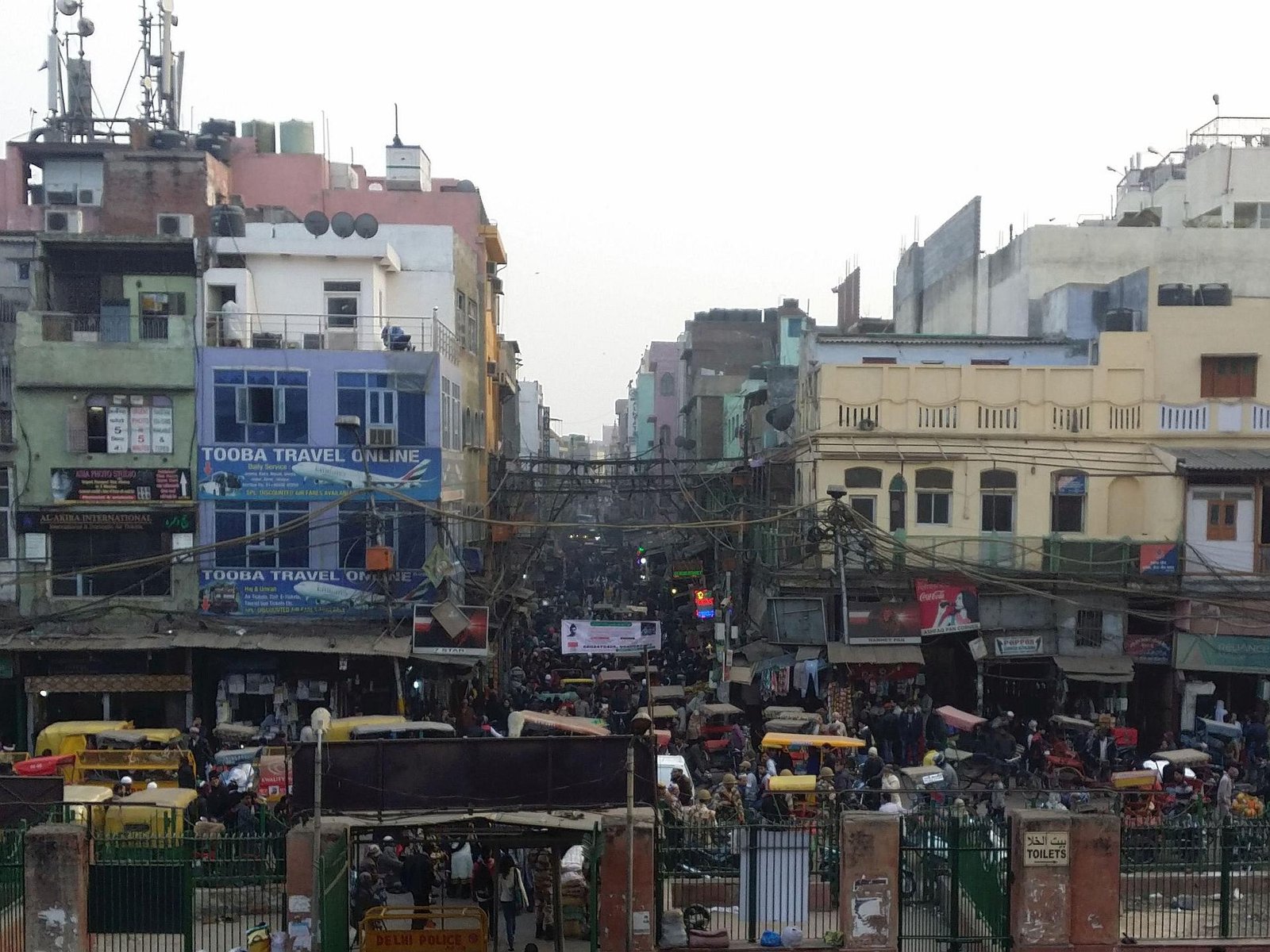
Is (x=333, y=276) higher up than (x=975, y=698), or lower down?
higher up

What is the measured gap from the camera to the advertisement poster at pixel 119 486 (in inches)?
1086

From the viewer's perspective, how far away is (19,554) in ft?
90.9

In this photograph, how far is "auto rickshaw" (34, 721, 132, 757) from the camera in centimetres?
2342

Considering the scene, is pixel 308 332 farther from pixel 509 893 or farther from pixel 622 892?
pixel 622 892

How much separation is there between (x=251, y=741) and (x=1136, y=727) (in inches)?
765

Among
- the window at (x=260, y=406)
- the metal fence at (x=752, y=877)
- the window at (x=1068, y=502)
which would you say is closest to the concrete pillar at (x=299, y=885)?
the metal fence at (x=752, y=877)

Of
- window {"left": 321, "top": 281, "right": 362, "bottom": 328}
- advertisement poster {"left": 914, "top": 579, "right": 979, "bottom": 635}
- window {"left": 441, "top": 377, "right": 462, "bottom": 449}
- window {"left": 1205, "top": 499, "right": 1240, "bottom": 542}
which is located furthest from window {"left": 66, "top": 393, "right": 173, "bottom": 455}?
window {"left": 1205, "top": 499, "right": 1240, "bottom": 542}

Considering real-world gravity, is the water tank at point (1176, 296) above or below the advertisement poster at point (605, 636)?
above

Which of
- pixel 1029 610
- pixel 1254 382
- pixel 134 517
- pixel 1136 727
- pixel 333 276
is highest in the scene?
pixel 333 276

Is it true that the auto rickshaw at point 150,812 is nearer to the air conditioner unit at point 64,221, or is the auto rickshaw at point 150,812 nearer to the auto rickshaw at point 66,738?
the auto rickshaw at point 66,738

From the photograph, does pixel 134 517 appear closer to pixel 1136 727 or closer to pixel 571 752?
pixel 571 752

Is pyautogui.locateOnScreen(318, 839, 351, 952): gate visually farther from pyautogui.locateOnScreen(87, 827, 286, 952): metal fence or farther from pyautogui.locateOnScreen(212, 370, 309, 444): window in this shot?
pyautogui.locateOnScreen(212, 370, 309, 444): window

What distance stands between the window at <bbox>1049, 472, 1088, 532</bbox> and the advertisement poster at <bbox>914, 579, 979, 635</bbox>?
263 centimetres

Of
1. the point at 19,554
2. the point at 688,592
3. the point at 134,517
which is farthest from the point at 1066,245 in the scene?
the point at 19,554
